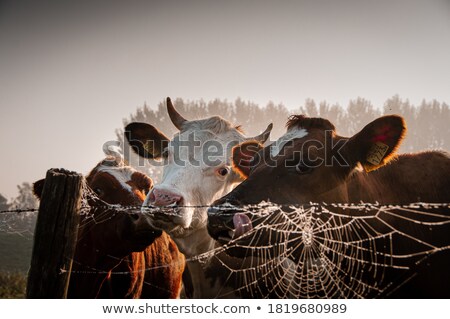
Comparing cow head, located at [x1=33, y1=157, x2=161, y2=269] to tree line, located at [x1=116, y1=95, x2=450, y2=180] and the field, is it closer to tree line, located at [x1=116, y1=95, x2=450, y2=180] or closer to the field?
the field

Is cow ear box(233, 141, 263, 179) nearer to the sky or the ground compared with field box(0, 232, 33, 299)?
nearer to the sky

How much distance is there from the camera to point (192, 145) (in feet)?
15.6

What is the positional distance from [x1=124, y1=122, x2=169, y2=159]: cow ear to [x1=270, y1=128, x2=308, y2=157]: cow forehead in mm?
2240

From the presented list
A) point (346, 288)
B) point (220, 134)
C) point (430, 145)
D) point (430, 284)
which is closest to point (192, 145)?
point (220, 134)

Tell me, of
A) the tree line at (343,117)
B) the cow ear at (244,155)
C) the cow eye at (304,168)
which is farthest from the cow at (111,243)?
the tree line at (343,117)

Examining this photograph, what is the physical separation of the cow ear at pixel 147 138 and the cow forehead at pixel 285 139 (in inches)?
88.2

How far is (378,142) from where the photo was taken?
3.36m

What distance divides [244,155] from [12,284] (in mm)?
10138

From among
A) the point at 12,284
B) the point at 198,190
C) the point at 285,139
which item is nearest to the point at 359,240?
the point at 285,139

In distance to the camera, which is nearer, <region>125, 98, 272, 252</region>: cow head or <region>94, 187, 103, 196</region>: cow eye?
<region>125, 98, 272, 252</region>: cow head

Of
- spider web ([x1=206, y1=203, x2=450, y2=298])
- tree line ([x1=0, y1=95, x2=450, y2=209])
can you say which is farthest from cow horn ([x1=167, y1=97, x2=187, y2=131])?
tree line ([x1=0, y1=95, x2=450, y2=209])

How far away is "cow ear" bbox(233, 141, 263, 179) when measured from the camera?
4.34 meters

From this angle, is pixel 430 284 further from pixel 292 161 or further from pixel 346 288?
pixel 292 161

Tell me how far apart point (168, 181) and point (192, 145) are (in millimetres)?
625
